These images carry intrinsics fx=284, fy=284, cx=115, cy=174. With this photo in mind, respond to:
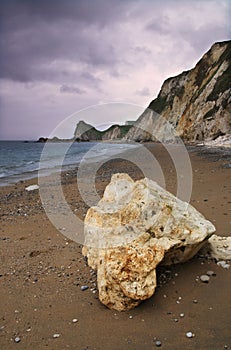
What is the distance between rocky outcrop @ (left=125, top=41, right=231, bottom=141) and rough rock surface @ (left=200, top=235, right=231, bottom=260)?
112ft

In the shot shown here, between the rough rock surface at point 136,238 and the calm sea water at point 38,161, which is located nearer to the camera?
the rough rock surface at point 136,238

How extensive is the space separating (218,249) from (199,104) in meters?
46.2

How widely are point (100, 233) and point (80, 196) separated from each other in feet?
20.1

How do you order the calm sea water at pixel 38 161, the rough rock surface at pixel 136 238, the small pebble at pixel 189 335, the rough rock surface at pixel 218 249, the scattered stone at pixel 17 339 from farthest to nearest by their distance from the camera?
the calm sea water at pixel 38 161 → the rough rock surface at pixel 218 249 → the rough rock surface at pixel 136 238 → the scattered stone at pixel 17 339 → the small pebble at pixel 189 335

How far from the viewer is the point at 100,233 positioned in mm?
3832

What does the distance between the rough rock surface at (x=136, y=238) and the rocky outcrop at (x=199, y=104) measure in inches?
1372

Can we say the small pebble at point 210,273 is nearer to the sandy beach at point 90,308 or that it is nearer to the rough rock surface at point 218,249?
the sandy beach at point 90,308

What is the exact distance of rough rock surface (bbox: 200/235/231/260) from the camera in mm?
4172

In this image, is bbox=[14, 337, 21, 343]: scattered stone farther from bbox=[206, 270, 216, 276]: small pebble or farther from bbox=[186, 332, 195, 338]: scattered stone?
bbox=[206, 270, 216, 276]: small pebble

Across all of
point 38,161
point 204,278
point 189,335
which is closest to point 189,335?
point 189,335

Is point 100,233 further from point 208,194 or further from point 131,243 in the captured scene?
point 208,194

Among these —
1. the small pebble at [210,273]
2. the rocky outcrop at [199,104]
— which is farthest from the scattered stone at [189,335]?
the rocky outcrop at [199,104]

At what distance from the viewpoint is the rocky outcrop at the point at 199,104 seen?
1522 inches

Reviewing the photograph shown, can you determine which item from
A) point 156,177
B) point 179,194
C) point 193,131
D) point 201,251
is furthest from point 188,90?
point 201,251
